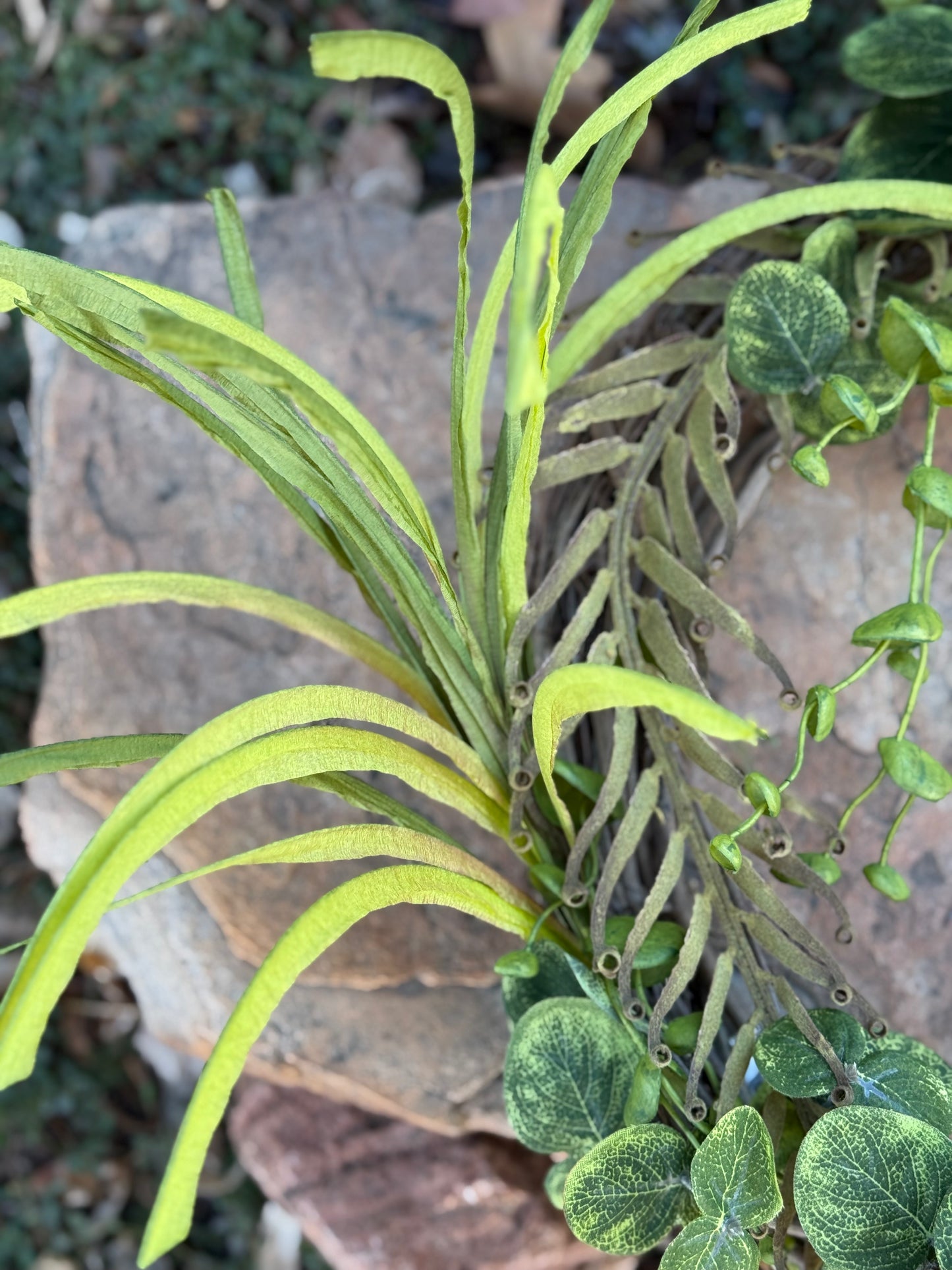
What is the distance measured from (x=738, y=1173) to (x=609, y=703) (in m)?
0.20

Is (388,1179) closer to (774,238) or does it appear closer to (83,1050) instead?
(83,1050)

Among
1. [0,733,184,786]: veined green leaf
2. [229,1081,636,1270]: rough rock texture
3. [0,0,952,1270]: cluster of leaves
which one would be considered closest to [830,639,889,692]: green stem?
[0,0,952,1270]: cluster of leaves

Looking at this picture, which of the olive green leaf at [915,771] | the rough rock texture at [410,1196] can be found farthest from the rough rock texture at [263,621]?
the olive green leaf at [915,771]

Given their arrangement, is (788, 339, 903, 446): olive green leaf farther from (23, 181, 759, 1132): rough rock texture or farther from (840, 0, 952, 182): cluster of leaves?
(23, 181, 759, 1132): rough rock texture

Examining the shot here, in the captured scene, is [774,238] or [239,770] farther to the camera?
[774,238]

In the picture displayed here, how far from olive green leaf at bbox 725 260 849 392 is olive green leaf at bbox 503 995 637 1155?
30cm

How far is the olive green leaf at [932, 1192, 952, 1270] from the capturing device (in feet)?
1.27

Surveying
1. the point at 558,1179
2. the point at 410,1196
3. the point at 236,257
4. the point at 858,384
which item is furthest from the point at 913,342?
the point at 410,1196

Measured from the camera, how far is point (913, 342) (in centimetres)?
48

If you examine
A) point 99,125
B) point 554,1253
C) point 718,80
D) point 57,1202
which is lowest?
point 57,1202

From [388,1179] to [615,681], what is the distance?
55 centimetres

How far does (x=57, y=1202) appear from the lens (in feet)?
3.31

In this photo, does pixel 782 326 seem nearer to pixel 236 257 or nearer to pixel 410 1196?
pixel 236 257

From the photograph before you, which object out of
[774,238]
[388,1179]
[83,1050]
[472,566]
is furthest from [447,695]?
[83,1050]
